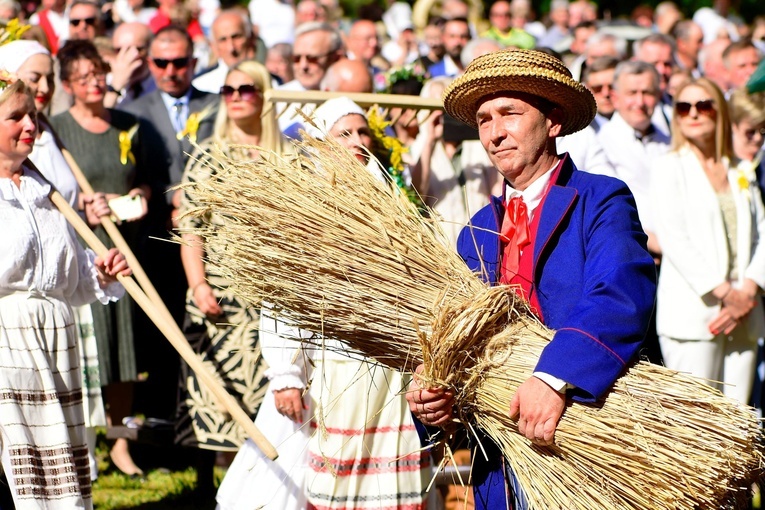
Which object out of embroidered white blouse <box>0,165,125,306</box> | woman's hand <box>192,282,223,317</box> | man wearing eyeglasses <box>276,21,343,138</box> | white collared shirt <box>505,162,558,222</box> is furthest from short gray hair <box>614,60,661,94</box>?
white collared shirt <box>505,162,558,222</box>

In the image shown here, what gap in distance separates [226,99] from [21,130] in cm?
154

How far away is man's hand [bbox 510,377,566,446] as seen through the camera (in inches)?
128

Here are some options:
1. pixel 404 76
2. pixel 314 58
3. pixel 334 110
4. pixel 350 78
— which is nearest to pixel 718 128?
pixel 404 76

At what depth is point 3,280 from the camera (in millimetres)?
5016

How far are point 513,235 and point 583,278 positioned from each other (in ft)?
1.02

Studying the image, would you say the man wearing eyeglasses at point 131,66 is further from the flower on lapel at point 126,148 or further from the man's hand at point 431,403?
the man's hand at point 431,403

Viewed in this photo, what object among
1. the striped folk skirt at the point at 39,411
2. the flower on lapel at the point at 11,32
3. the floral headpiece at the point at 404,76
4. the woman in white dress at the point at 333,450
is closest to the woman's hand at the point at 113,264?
the striped folk skirt at the point at 39,411

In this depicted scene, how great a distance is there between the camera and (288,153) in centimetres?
468

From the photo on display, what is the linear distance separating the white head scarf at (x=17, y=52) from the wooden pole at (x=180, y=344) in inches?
57.0

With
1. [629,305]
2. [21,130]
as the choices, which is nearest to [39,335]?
[21,130]

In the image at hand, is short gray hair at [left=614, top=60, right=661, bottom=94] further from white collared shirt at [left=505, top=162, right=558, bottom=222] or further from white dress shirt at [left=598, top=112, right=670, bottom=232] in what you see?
white collared shirt at [left=505, top=162, right=558, bottom=222]

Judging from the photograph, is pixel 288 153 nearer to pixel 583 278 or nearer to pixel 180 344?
pixel 180 344

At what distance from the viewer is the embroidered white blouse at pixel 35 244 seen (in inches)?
197

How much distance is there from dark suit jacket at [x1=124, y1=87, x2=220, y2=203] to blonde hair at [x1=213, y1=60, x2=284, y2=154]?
2.09ft
